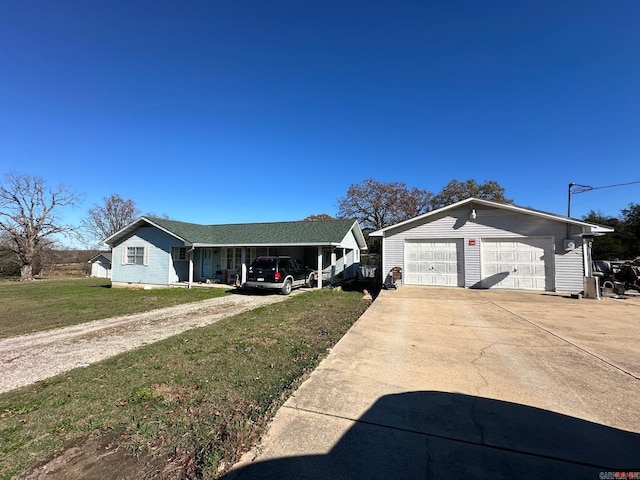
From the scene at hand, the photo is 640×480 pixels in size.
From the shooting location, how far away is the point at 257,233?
1905 cm

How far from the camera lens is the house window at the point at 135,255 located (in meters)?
19.0

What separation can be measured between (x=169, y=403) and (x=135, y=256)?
1853cm

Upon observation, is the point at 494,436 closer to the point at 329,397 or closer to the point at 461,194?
the point at 329,397

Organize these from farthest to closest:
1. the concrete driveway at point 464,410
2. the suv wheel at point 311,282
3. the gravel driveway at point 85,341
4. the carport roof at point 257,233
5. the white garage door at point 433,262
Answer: the suv wheel at point 311,282 → the carport roof at point 257,233 → the white garage door at point 433,262 → the gravel driveway at point 85,341 → the concrete driveway at point 464,410

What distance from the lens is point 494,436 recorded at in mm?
2775

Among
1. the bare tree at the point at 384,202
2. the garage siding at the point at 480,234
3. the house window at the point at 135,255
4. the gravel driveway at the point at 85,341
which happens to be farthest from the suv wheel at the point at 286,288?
the bare tree at the point at 384,202

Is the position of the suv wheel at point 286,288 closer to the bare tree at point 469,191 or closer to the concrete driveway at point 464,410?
the concrete driveway at point 464,410

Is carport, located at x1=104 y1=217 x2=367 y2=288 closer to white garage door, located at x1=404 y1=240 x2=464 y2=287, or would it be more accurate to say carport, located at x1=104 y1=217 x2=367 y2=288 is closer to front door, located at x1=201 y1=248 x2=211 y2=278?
front door, located at x1=201 y1=248 x2=211 y2=278

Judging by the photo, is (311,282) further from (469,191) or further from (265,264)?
(469,191)

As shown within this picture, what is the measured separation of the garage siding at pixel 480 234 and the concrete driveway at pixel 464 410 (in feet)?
23.4

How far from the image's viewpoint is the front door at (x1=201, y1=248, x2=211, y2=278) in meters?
19.9

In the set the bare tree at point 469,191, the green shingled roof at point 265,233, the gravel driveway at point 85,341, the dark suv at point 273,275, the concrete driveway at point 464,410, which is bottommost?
the gravel driveway at point 85,341

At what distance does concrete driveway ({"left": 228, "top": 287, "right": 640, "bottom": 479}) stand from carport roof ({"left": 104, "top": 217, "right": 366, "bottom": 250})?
10.5m

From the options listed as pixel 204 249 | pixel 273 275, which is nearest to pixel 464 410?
pixel 273 275
